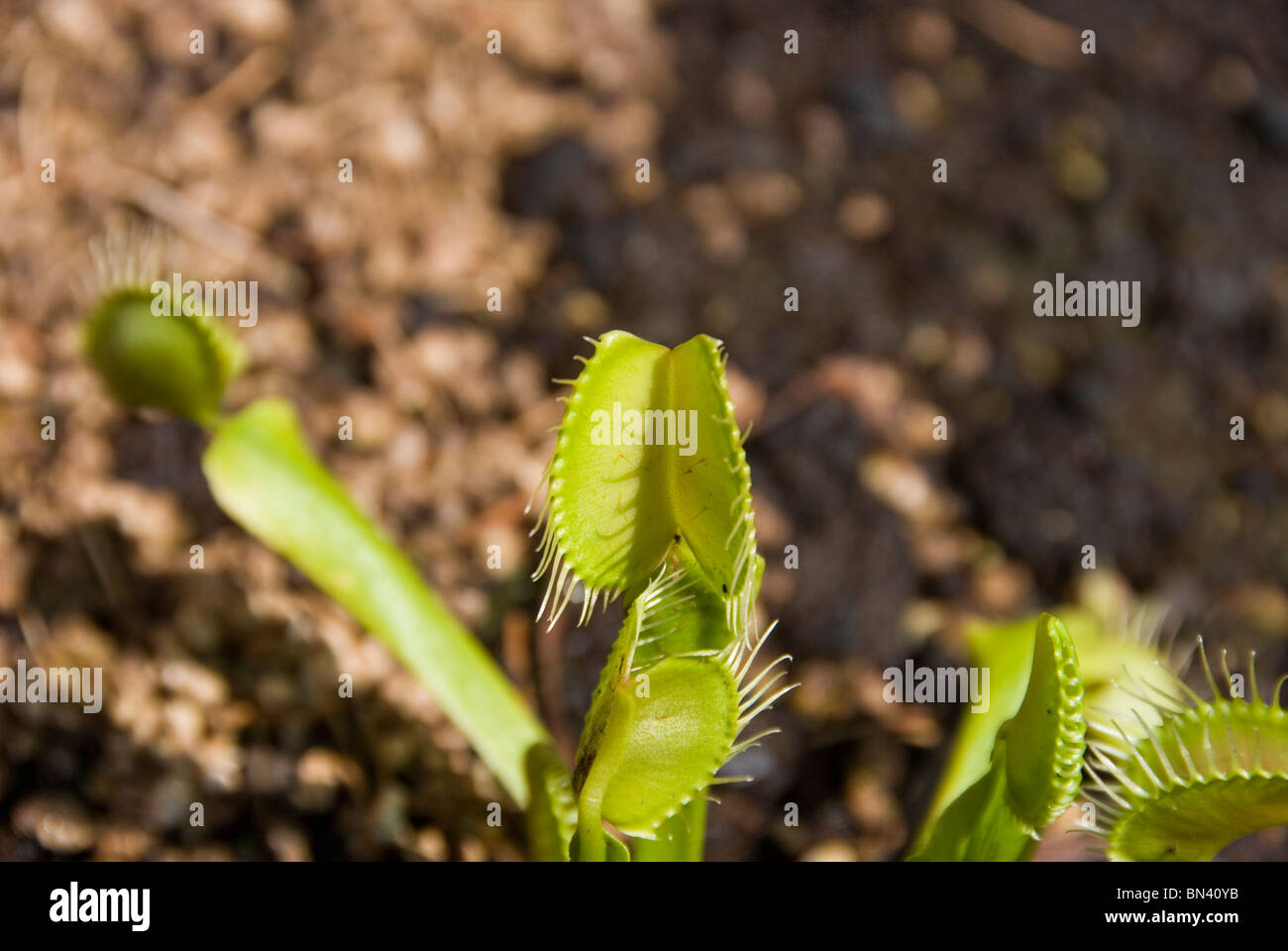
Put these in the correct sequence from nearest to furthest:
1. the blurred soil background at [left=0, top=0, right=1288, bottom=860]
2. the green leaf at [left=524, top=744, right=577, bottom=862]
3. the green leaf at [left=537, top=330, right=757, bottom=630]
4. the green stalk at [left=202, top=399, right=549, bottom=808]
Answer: the green leaf at [left=537, top=330, right=757, bottom=630], the green leaf at [left=524, top=744, right=577, bottom=862], the green stalk at [left=202, top=399, right=549, bottom=808], the blurred soil background at [left=0, top=0, right=1288, bottom=860]

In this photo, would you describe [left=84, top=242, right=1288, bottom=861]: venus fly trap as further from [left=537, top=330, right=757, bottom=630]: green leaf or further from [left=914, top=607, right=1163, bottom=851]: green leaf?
[left=914, top=607, right=1163, bottom=851]: green leaf

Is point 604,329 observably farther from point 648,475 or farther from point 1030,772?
point 1030,772

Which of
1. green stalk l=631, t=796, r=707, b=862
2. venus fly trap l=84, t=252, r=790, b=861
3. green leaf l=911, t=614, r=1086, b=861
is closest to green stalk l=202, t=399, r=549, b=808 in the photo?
venus fly trap l=84, t=252, r=790, b=861

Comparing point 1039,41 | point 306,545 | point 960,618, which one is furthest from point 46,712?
point 1039,41

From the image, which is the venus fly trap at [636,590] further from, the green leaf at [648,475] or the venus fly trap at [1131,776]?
the venus fly trap at [1131,776]

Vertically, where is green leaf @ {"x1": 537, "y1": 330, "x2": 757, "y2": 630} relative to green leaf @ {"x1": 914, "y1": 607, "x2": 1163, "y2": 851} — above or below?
above
